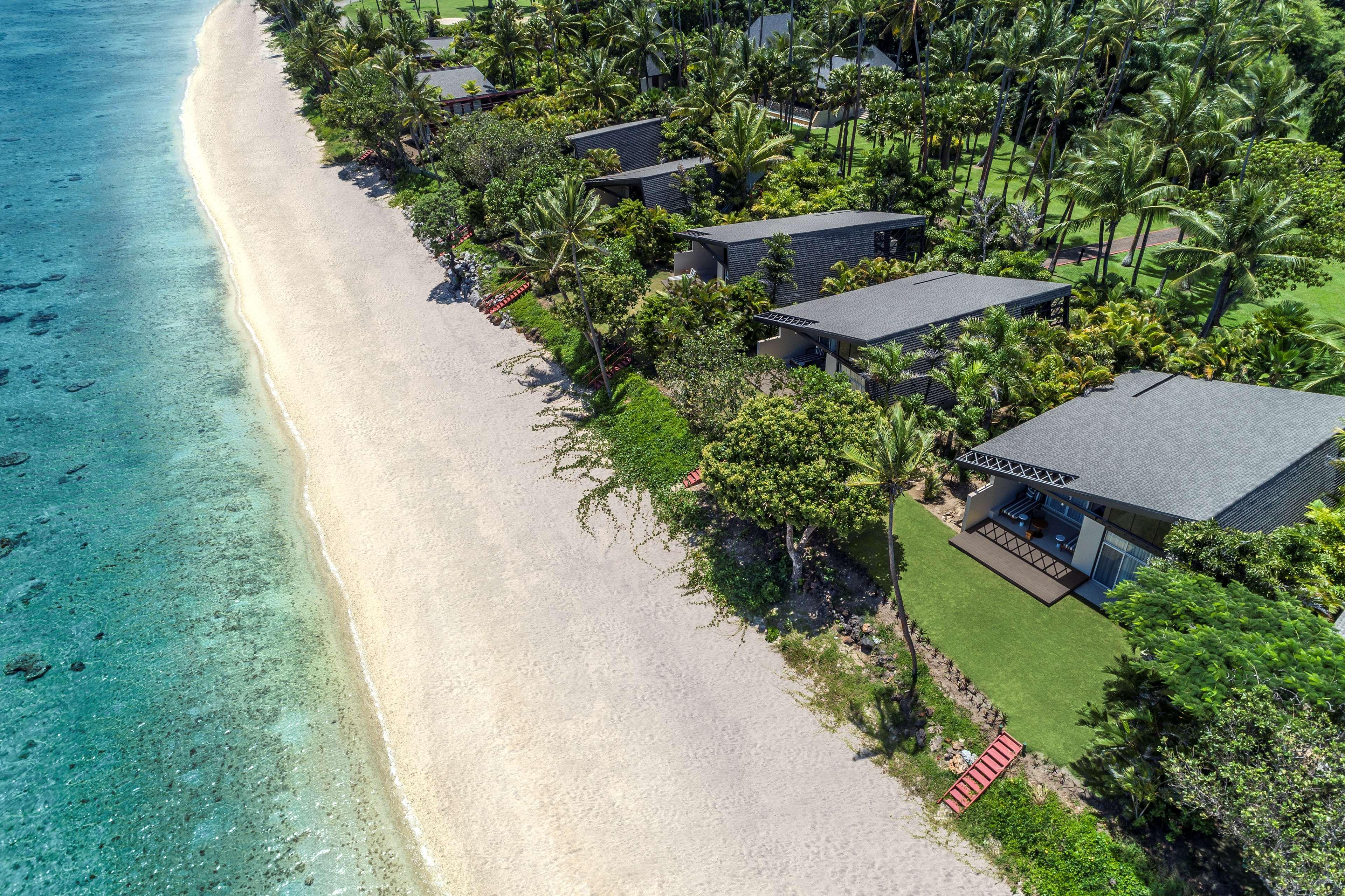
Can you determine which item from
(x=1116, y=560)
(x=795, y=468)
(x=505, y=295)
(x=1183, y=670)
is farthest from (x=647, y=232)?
(x=1183, y=670)

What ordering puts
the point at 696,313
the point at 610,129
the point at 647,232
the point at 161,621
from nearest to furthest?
1. the point at 161,621
2. the point at 696,313
3. the point at 647,232
4. the point at 610,129

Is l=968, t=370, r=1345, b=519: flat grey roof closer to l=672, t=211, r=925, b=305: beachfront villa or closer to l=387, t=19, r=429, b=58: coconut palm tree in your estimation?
l=672, t=211, r=925, b=305: beachfront villa

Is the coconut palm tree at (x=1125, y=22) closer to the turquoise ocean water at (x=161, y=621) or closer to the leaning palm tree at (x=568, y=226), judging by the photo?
the leaning palm tree at (x=568, y=226)

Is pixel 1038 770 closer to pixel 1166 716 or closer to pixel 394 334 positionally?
pixel 1166 716

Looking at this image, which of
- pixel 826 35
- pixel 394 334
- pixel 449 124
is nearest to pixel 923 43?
pixel 826 35

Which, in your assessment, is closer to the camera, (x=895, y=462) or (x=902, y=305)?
(x=895, y=462)

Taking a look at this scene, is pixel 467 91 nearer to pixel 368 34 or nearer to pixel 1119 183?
pixel 368 34

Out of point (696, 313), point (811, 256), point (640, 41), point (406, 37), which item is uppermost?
point (406, 37)

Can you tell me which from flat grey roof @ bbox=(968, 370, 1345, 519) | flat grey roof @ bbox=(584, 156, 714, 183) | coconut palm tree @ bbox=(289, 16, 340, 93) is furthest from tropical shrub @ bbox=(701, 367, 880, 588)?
coconut palm tree @ bbox=(289, 16, 340, 93)
